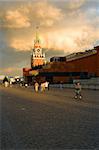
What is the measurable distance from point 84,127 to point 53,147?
4.28 m

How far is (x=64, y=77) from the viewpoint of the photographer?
134625 millimetres

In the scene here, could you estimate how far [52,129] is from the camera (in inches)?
551

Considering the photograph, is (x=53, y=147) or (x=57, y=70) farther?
(x=57, y=70)

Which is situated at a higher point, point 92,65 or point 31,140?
point 92,65

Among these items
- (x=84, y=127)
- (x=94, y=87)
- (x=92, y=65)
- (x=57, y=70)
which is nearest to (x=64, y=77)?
(x=57, y=70)

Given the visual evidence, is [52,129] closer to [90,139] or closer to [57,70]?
[90,139]

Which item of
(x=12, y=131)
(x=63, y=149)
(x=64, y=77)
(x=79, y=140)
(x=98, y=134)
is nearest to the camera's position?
(x=63, y=149)

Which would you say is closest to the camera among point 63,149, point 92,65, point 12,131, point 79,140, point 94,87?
point 63,149

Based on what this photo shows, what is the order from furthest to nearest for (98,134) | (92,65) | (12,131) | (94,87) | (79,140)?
1. (92,65)
2. (94,87)
3. (12,131)
4. (98,134)
5. (79,140)

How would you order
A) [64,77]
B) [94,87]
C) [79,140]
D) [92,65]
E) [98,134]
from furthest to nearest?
[64,77], [92,65], [94,87], [98,134], [79,140]

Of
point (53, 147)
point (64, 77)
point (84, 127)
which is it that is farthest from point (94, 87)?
point (64, 77)

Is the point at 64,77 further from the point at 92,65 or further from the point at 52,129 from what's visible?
the point at 52,129

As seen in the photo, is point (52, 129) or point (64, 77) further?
point (64, 77)

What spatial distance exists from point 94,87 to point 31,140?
56112 mm
